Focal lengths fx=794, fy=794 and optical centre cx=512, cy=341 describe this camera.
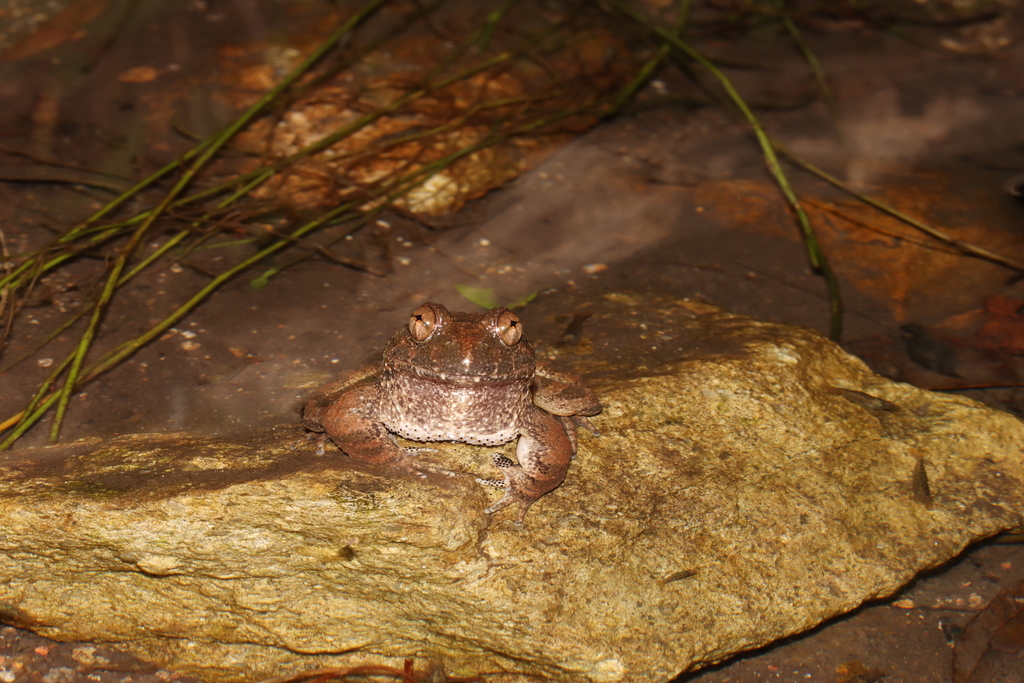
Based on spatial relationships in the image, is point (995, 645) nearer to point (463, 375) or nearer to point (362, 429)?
point (463, 375)

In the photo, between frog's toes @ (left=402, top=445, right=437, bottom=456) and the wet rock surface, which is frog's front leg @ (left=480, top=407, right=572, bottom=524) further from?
frog's toes @ (left=402, top=445, right=437, bottom=456)

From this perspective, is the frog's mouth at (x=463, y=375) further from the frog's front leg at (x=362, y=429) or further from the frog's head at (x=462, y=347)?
the frog's front leg at (x=362, y=429)

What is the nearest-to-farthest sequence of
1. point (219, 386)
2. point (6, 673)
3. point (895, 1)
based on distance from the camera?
point (6, 673)
point (219, 386)
point (895, 1)

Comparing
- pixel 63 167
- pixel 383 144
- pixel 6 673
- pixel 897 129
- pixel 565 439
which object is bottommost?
pixel 897 129

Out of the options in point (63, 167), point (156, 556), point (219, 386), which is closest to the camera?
point (156, 556)

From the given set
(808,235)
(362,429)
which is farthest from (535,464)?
(808,235)

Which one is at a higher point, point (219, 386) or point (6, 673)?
point (219, 386)

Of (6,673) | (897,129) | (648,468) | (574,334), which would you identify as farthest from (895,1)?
(6,673)

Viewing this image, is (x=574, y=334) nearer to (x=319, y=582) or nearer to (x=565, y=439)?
(x=565, y=439)
